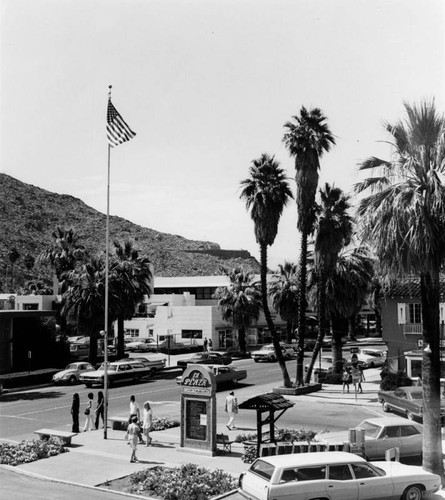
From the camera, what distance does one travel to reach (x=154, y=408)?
31516mm

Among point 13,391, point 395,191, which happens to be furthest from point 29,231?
point 395,191

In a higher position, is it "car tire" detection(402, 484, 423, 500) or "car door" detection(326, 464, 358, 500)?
"car door" detection(326, 464, 358, 500)

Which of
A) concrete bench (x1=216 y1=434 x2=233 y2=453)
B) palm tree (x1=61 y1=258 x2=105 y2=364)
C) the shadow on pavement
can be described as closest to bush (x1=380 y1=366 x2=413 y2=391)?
concrete bench (x1=216 y1=434 x2=233 y2=453)

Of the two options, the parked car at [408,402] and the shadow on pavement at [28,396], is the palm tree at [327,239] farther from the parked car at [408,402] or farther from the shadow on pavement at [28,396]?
the shadow on pavement at [28,396]

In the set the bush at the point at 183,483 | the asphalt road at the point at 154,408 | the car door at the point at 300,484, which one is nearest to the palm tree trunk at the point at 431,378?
the car door at the point at 300,484

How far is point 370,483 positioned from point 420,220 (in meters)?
5.98

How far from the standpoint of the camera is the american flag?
26594 mm

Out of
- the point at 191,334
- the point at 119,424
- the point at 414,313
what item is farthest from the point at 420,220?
the point at 191,334

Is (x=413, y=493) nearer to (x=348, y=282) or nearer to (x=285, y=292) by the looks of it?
(x=348, y=282)

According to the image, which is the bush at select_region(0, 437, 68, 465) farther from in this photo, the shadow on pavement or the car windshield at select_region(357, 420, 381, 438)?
the shadow on pavement

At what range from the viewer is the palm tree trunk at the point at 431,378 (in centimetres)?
1523

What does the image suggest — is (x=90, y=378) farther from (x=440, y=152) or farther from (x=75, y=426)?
(x=440, y=152)

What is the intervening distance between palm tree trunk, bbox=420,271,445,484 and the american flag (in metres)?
15.3

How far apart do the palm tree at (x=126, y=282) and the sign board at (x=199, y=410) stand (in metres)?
26.0
